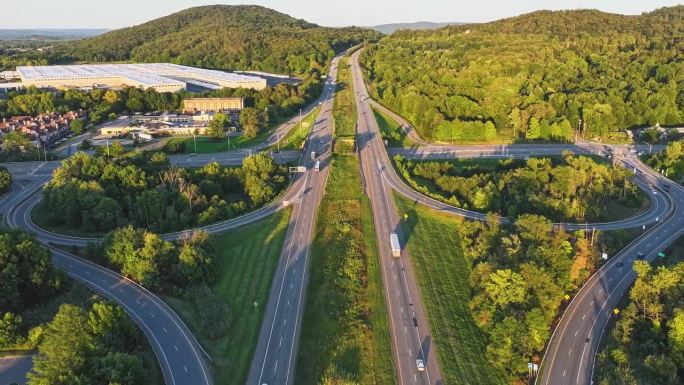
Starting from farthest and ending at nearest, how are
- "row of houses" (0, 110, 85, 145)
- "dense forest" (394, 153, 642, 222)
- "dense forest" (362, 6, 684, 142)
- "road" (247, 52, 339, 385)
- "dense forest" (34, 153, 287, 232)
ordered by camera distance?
"dense forest" (362, 6, 684, 142) < "row of houses" (0, 110, 85, 145) < "dense forest" (394, 153, 642, 222) < "dense forest" (34, 153, 287, 232) < "road" (247, 52, 339, 385)

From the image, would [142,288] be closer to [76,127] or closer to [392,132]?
[392,132]

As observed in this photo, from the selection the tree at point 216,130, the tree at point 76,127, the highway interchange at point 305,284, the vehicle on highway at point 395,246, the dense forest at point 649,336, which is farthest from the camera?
the tree at point 76,127

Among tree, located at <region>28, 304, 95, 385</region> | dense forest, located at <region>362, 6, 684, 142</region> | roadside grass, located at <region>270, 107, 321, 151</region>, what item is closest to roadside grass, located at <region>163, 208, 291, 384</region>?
tree, located at <region>28, 304, 95, 385</region>

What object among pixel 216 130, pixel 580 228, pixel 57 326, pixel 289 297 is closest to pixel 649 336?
pixel 580 228

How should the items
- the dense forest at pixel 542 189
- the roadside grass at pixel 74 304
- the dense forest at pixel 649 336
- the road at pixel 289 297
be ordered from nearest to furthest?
1. the dense forest at pixel 649 336
2. the roadside grass at pixel 74 304
3. the road at pixel 289 297
4. the dense forest at pixel 542 189

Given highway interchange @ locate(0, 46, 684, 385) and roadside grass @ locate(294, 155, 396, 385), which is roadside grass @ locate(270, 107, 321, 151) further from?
roadside grass @ locate(294, 155, 396, 385)

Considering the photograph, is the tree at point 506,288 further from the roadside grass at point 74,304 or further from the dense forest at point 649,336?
the roadside grass at point 74,304

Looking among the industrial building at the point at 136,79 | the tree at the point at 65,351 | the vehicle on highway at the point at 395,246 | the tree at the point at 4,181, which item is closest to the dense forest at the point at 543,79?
the industrial building at the point at 136,79

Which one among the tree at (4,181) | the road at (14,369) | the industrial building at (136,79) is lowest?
the road at (14,369)
